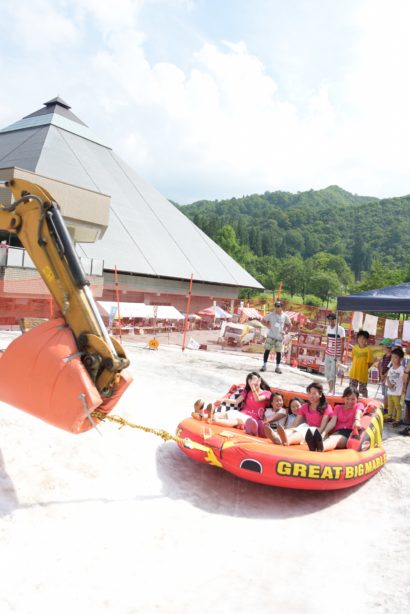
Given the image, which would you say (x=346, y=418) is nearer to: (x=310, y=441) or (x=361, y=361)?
(x=310, y=441)

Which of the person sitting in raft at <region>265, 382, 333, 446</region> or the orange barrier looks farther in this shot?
the person sitting in raft at <region>265, 382, 333, 446</region>

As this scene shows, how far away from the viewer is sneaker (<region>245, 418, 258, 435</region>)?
25.0ft

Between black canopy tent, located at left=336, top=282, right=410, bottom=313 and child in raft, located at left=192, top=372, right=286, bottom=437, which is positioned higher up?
black canopy tent, located at left=336, top=282, right=410, bottom=313

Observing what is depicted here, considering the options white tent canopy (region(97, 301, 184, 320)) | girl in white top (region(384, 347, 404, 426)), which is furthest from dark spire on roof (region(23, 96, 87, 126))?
girl in white top (region(384, 347, 404, 426))

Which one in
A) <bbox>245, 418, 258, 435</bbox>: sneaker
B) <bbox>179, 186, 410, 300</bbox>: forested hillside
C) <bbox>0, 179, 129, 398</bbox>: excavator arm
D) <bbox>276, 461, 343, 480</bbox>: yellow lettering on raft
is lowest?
<bbox>276, 461, 343, 480</bbox>: yellow lettering on raft

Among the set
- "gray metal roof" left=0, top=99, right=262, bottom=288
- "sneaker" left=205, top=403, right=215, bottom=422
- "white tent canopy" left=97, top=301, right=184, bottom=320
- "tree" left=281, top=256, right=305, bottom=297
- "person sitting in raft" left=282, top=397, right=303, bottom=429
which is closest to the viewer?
"sneaker" left=205, top=403, right=215, bottom=422

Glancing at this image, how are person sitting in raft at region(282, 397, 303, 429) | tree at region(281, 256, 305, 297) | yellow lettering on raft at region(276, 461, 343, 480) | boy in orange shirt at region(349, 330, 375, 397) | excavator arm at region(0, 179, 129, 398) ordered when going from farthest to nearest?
1. tree at region(281, 256, 305, 297)
2. boy in orange shirt at region(349, 330, 375, 397)
3. person sitting in raft at region(282, 397, 303, 429)
4. yellow lettering on raft at region(276, 461, 343, 480)
5. excavator arm at region(0, 179, 129, 398)

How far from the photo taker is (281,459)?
20.7 ft

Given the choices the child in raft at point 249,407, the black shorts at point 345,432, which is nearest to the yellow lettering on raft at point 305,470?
the black shorts at point 345,432

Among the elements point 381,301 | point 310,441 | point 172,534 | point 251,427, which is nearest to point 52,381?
point 172,534

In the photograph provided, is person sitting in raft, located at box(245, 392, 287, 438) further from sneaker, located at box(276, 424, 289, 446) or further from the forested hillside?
the forested hillside

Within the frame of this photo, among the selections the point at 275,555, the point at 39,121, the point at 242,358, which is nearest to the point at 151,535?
the point at 275,555

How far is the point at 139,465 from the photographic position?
22.8 ft

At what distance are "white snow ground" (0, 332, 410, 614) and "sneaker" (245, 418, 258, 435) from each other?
0.79 metres
